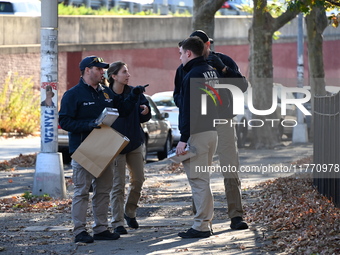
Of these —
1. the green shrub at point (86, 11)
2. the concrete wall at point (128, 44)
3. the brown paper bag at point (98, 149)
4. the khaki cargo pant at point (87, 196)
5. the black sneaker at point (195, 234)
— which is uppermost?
the green shrub at point (86, 11)

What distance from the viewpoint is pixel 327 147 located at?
11234 mm

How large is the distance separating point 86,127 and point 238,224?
6.94 ft

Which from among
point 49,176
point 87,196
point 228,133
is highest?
point 228,133

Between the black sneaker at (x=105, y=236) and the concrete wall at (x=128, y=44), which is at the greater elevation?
the concrete wall at (x=128, y=44)

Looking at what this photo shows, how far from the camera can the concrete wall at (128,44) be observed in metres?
29.9

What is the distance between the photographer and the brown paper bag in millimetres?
8602

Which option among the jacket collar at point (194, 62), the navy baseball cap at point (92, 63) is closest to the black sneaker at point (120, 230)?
the navy baseball cap at point (92, 63)

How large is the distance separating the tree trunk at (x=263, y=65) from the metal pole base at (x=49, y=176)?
38.4ft

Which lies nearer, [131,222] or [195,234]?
[195,234]

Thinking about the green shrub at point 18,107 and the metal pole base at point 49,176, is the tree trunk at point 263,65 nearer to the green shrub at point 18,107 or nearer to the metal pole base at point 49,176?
the green shrub at point 18,107

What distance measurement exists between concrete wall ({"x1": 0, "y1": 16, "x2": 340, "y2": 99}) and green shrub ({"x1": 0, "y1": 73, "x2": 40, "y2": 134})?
4.10 feet

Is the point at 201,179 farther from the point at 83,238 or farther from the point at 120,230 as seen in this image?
the point at 83,238

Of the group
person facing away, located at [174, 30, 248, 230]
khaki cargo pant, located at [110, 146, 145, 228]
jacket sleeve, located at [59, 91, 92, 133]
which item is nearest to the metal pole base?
khaki cargo pant, located at [110, 146, 145, 228]

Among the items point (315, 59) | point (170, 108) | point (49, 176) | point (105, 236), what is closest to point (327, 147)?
point (105, 236)
